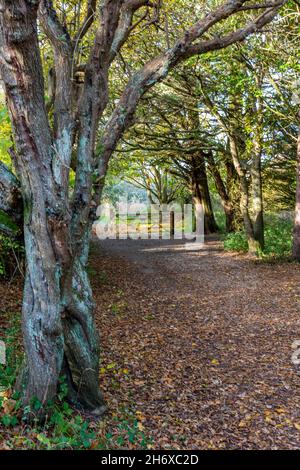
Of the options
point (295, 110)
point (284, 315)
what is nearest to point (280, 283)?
point (284, 315)

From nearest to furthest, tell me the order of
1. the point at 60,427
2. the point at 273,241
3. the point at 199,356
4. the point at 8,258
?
1. the point at 60,427
2. the point at 199,356
3. the point at 8,258
4. the point at 273,241

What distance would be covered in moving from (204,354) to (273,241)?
8.93 metres

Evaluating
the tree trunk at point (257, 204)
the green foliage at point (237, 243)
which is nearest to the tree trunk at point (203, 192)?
the green foliage at point (237, 243)

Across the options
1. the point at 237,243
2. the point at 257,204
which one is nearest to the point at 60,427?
the point at 257,204

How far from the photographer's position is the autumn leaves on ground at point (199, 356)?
3941 millimetres

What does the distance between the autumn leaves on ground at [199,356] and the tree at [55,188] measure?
622 millimetres

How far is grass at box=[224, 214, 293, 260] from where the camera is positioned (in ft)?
41.6

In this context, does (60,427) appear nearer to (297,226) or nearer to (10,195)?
(10,195)

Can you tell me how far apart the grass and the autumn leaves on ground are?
1.80m

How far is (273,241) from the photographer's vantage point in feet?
45.1

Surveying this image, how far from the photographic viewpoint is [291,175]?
50.0 ft

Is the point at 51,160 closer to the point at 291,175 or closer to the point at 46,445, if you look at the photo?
the point at 46,445

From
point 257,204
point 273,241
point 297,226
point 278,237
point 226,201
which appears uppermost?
point 226,201

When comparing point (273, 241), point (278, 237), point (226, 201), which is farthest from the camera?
point (226, 201)
